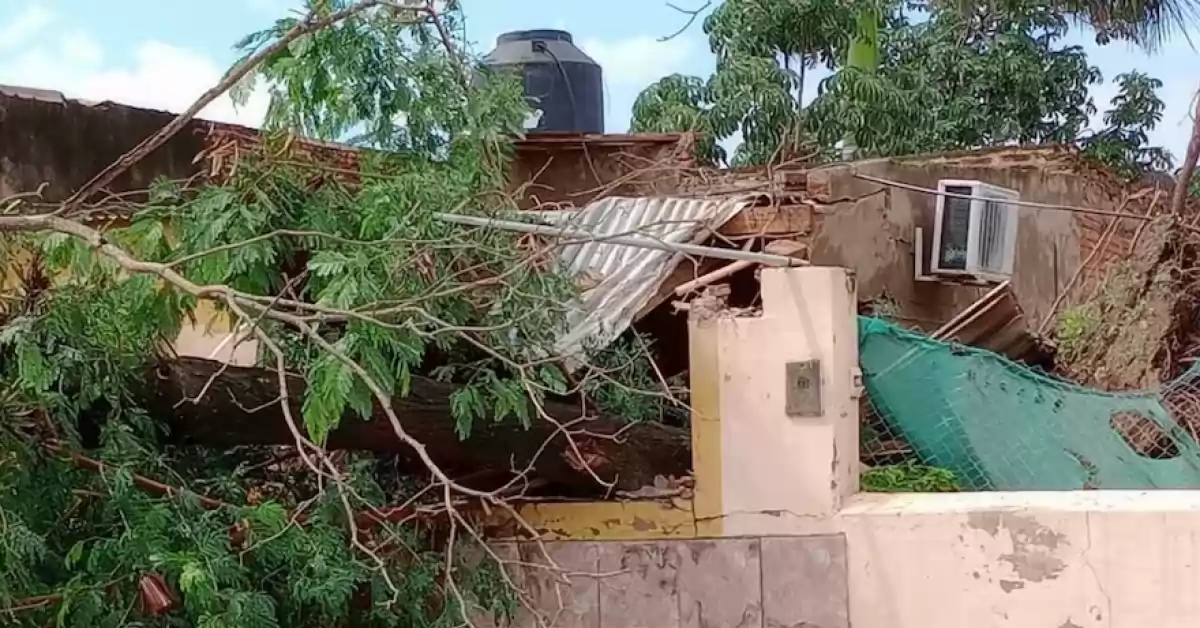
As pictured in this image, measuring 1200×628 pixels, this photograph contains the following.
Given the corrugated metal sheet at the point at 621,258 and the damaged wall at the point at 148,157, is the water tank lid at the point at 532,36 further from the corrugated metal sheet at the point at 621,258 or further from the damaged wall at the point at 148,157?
the corrugated metal sheet at the point at 621,258

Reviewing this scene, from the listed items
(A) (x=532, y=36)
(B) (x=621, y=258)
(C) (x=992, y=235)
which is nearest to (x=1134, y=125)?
(C) (x=992, y=235)

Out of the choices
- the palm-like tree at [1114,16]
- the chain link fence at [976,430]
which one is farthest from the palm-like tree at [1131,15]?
the chain link fence at [976,430]

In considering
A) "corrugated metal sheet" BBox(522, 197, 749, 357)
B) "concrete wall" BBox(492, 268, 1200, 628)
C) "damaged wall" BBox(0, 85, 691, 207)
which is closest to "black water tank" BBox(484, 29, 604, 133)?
"damaged wall" BBox(0, 85, 691, 207)

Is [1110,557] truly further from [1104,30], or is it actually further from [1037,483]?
[1104,30]

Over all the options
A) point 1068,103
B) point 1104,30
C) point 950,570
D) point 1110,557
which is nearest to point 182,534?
point 950,570

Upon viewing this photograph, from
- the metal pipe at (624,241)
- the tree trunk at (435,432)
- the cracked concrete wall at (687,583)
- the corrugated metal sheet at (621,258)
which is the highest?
the metal pipe at (624,241)

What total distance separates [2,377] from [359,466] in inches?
45.9

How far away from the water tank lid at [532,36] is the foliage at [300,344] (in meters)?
4.34

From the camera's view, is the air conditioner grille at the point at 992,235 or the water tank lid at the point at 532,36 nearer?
the air conditioner grille at the point at 992,235

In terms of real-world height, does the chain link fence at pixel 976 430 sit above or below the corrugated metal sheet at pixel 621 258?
below

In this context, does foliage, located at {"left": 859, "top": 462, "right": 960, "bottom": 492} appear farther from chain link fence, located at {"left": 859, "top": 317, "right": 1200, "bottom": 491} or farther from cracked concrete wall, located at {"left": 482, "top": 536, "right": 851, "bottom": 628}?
cracked concrete wall, located at {"left": 482, "top": 536, "right": 851, "bottom": 628}

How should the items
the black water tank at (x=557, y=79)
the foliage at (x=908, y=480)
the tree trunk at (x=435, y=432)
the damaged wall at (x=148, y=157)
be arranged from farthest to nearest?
the black water tank at (x=557, y=79), the damaged wall at (x=148, y=157), the foliage at (x=908, y=480), the tree trunk at (x=435, y=432)

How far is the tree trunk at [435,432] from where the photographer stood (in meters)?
4.45

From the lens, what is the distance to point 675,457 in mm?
4953
